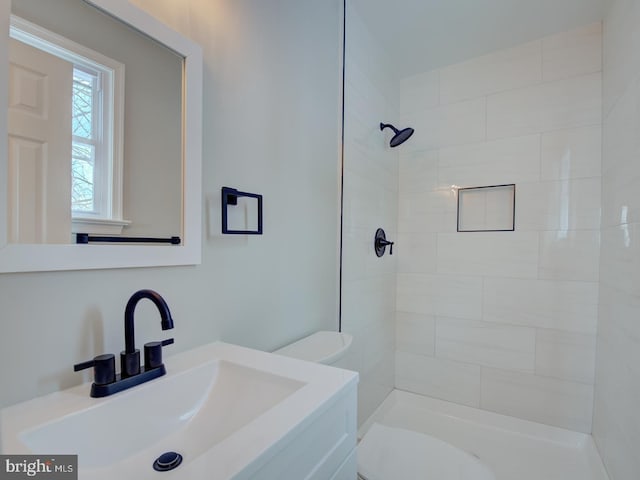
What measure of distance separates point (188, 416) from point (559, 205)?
86.3 inches

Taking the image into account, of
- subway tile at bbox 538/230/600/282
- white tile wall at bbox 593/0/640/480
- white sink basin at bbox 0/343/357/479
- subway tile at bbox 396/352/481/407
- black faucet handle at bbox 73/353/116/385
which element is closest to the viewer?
white sink basin at bbox 0/343/357/479

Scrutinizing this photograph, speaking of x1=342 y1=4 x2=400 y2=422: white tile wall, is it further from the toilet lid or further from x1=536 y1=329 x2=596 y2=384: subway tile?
x1=536 y1=329 x2=596 y2=384: subway tile

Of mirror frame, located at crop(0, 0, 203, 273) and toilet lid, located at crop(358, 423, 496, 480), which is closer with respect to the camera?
mirror frame, located at crop(0, 0, 203, 273)

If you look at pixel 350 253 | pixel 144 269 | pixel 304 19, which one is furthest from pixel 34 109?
pixel 350 253

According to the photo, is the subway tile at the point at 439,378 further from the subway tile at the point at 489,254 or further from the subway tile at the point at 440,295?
the subway tile at the point at 489,254

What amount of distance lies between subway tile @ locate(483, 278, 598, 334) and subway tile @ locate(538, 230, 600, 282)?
0.05 metres

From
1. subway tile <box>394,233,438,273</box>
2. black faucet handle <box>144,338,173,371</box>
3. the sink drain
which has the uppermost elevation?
subway tile <box>394,233,438,273</box>

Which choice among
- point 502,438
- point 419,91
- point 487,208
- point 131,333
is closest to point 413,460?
point 502,438

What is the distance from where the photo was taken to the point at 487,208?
2152mm

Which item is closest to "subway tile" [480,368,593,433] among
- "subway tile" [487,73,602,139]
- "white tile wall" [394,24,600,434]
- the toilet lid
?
"white tile wall" [394,24,600,434]

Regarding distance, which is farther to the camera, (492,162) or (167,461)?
(492,162)

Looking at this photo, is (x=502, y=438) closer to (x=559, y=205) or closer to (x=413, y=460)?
(x=413, y=460)

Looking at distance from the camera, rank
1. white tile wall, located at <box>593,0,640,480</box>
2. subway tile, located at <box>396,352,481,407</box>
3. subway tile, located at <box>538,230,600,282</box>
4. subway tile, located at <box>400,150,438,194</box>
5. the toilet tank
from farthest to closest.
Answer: subway tile, located at <box>400,150,438,194</box>, subway tile, located at <box>396,352,481,407</box>, subway tile, located at <box>538,230,600,282</box>, white tile wall, located at <box>593,0,640,480</box>, the toilet tank

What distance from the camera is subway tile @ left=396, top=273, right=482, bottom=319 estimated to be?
2.17 meters
